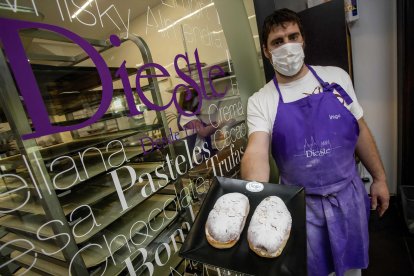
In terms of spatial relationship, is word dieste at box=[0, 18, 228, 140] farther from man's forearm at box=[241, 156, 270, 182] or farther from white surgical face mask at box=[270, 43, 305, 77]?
white surgical face mask at box=[270, 43, 305, 77]

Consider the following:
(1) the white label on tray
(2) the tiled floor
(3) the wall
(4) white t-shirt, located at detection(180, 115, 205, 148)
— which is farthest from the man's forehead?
(2) the tiled floor

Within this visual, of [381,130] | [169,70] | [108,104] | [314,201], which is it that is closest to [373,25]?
[381,130]

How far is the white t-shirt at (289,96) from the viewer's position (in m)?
1.28

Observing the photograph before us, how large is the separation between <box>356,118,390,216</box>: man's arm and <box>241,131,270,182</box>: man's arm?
641 mm

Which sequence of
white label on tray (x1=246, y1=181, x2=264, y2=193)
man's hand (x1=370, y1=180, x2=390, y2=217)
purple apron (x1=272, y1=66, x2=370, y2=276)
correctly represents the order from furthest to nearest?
man's hand (x1=370, y1=180, x2=390, y2=217), purple apron (x1=272, y1=66, x2=370, y2=276), white label on tray (x1=246, y1=181, x2=264, y2=193)

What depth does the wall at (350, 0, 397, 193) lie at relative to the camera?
229cm

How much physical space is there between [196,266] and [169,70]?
1.02m

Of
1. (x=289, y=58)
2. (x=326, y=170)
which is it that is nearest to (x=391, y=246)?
(x=326, y=170)

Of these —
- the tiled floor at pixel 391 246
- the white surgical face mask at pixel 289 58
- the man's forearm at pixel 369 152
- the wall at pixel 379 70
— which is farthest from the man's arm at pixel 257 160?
the wall at pixel 379 70

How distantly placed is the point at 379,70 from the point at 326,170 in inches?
75.0

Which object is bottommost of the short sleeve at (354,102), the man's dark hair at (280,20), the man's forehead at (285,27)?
the short sleeve at (354,102)

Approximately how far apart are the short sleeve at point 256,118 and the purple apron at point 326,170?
58 mm

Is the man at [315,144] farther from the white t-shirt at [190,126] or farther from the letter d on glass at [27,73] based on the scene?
the letter d on glass at [27,73]

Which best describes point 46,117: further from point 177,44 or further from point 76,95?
point 177,44
